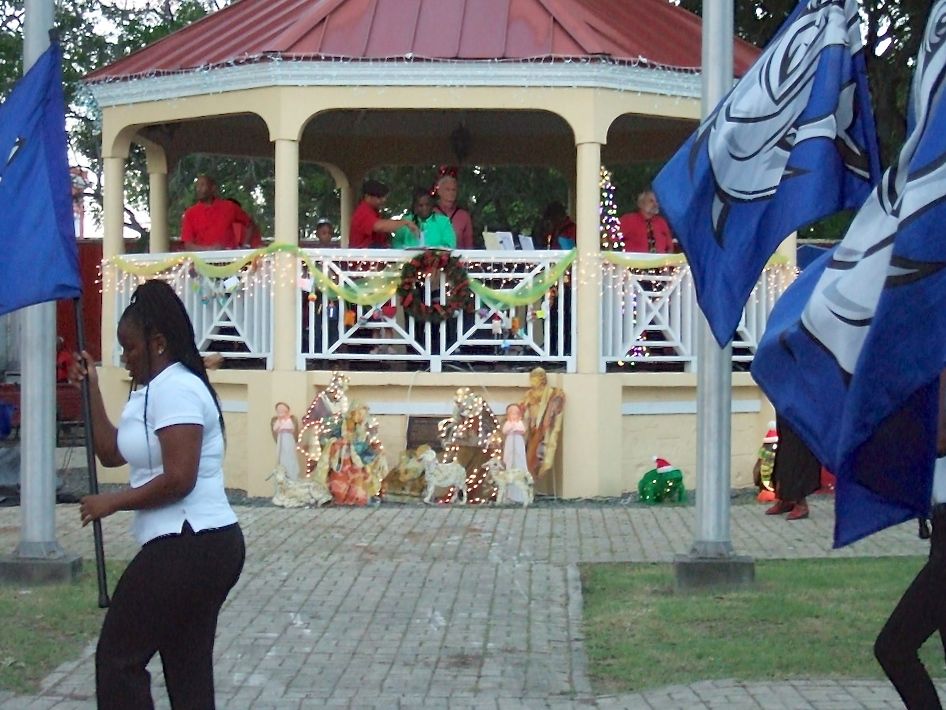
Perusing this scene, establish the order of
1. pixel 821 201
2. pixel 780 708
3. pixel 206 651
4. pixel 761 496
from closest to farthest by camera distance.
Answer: pixel 206 651 < pixel 780 708 < pixel 821 201 < pixel 761 496

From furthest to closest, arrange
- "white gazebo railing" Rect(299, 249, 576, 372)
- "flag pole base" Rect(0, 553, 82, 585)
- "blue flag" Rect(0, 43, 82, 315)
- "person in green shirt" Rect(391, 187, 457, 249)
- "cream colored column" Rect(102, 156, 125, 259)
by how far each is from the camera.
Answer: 1. "cream colored column" Rect(102, 156, 125, 259)
2. "person in green shirt" Rect(391, 187, 457, 249)
3. "white gazebo railing" Rect(299, 249, 576, 372)
4. "flag pole base" Rect(0, 553, 82, 585)
5. "blue flag" Rect(0, 43, 82, 315)

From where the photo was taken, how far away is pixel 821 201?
8086 millimetres

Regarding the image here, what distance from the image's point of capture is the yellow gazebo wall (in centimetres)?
1520

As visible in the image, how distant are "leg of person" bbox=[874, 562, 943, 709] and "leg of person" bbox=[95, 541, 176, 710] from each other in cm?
257

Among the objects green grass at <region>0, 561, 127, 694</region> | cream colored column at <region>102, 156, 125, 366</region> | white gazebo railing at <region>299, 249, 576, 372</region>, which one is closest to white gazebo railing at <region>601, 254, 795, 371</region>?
white gazebo railing at <region>299, 249, 576, 372</region>

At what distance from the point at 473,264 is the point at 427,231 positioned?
0.54 m

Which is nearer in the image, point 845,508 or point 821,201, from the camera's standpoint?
point 845,508

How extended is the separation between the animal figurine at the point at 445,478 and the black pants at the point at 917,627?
351 inches

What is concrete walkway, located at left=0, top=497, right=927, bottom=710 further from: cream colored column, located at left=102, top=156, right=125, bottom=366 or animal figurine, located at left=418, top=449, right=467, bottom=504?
cream colored column, located at left=102, top=156, right=125, bottom=366

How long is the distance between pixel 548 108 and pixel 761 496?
13.5ft

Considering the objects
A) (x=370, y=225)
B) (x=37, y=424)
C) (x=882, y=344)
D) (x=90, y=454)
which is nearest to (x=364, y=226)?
(x=370, y=225)

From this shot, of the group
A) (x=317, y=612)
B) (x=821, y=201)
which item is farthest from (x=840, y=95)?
(x=317, y=612)

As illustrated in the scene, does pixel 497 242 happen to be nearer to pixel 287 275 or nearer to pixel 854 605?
pixel 287 275

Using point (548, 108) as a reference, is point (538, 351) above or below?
below
